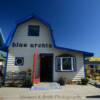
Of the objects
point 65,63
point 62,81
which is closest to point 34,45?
point 65,63

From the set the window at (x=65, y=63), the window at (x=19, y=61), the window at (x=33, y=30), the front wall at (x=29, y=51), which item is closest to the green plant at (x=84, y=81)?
the front wall at (x=29, y=51)

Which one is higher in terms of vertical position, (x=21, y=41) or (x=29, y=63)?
(x=21, y=41)

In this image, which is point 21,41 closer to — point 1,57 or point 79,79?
point 79,79

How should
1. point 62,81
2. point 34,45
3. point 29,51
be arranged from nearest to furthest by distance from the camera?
point 62,81 → point 29,51 → point 34,45

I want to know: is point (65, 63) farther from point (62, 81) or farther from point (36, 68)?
point (36, 68)

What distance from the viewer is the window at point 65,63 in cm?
1922

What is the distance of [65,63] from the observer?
19.4 m

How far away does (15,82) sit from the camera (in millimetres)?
18234

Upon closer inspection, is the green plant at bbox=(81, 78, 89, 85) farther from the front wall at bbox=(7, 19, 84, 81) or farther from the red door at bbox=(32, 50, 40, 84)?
the red door at bbox=(32, 50, 40, 84)

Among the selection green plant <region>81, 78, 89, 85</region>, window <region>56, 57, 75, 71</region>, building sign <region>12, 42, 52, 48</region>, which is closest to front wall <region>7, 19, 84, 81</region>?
building sign <region>12, 42, 52, 48</region>

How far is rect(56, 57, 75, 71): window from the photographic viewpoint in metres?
19.2

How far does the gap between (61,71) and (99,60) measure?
15.8 m

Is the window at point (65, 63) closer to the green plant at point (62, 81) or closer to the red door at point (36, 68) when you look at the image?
the green plant at point (62, 81)

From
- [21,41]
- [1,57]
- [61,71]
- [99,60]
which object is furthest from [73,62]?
[99,60]
